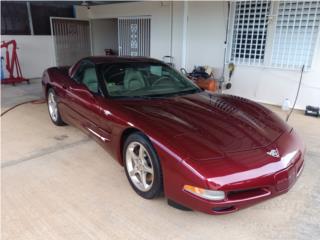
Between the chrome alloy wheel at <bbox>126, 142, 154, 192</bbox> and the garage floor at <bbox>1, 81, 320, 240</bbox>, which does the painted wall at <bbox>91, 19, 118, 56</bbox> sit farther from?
the chrome alloy wheel at <bbox>126, 142, 154, 192</bbox>

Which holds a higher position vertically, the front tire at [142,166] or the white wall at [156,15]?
the white wall at [156,15]

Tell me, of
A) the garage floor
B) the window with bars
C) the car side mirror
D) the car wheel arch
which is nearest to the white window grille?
the window with bars

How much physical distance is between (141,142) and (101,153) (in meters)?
1.21

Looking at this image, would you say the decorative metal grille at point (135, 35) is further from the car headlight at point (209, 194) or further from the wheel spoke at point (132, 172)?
the car headlight at point (209, 194)

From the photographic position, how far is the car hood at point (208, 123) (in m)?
1.97

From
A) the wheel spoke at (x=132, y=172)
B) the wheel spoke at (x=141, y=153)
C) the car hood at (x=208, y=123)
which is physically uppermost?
the car hood at (x=208, y=123)

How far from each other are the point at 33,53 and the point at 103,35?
9.48ft

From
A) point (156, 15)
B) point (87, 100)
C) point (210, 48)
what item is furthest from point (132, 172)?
point (156, 15)

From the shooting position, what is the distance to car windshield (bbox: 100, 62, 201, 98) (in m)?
2.88

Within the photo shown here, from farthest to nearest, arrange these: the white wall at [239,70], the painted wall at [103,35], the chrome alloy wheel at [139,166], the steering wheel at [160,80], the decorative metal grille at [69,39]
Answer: the painted wall at [103,35], the decorative metal grille at [69,39], the white wall at [239,70], the steering wheel at [160,80], the chrome alloy wheel at [139,166]

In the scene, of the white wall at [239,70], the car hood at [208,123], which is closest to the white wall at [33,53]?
the white wall at [239,70]

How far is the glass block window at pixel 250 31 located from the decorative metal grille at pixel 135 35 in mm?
2946

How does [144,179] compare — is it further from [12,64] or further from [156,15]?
[12,64]

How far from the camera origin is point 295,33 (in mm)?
5219
